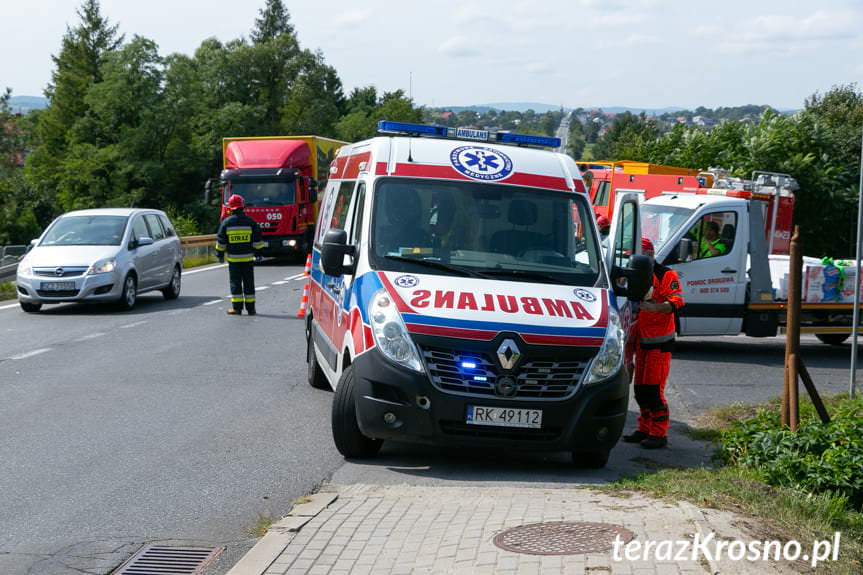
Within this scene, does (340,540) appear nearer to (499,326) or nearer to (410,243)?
(499,326)

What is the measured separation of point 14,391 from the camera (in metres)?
11.4

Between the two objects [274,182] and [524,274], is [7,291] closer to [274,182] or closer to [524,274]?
[274,182]

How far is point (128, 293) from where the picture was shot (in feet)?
64.6

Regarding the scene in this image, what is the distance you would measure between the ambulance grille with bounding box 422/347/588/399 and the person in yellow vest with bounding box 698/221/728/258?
8407 mm

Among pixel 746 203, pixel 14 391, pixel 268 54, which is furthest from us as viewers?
pixel 268 54

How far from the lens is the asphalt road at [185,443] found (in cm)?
675

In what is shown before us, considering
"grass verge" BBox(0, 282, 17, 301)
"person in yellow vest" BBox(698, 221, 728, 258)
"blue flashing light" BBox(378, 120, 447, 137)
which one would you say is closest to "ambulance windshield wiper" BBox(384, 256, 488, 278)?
"blue flashing light" BBox(378, 120, 447, 137)

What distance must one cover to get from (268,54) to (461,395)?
3675 inches

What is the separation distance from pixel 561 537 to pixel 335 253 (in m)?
3.58

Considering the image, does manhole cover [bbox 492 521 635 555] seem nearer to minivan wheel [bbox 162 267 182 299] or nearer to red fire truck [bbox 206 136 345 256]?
minivan wheel [bbox 162 267 182 299]

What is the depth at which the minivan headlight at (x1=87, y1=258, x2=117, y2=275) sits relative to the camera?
18.9 meters

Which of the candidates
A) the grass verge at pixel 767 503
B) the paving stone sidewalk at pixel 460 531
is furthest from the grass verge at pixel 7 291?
the grass verge at pixel 767 503

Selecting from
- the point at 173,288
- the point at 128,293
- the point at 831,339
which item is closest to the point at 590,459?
the point at 831,339

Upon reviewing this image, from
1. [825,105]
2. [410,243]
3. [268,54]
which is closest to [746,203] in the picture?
[410,243]
